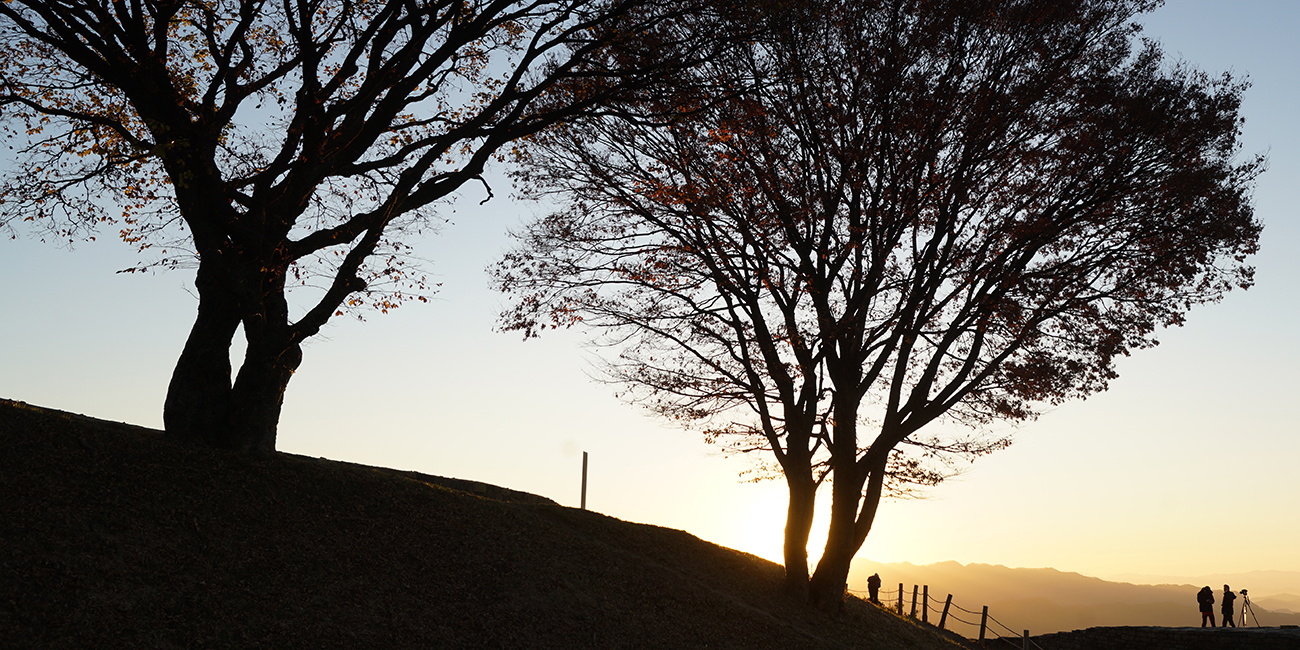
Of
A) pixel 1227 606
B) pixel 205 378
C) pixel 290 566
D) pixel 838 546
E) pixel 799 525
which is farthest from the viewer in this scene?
pixel 1227 606

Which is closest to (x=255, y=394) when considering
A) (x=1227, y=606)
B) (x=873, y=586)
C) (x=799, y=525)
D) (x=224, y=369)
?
(x=224, y=369)

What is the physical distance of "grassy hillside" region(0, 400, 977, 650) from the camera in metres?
8.30

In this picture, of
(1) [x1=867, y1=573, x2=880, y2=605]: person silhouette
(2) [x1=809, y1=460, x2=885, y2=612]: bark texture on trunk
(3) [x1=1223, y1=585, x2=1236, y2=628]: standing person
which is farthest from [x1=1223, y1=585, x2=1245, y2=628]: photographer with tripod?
(2) [x1=809, y1=460, x2=885, y2=612]: bark texture on trunk

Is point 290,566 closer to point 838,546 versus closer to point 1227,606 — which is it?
point 838,546

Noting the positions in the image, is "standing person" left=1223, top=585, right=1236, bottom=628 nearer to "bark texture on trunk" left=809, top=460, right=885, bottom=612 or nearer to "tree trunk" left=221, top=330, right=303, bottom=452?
"bark texture on trunk" left=809, top=460, right=885, bottom=612

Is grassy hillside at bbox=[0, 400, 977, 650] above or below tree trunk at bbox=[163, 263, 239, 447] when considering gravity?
below

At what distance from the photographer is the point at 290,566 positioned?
993 cm

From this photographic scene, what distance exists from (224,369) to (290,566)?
351 cm

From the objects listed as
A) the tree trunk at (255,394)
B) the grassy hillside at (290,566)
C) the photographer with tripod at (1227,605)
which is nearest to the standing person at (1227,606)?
the photographer with tripod at (1227,605)

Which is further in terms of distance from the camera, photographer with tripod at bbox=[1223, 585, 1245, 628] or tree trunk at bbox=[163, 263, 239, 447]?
photographer with tripod at bbox=[1223, 585, 1245, 628]

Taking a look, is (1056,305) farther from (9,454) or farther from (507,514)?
(9,454)

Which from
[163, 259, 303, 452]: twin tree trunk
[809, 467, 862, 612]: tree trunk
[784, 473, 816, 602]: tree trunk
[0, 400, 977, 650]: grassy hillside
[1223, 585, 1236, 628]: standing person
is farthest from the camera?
[1223, 585, 1236, 628]: standing person

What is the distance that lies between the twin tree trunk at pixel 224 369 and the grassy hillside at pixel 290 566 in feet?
1.63

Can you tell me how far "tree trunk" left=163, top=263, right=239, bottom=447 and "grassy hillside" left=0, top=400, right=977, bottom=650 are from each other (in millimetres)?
530
